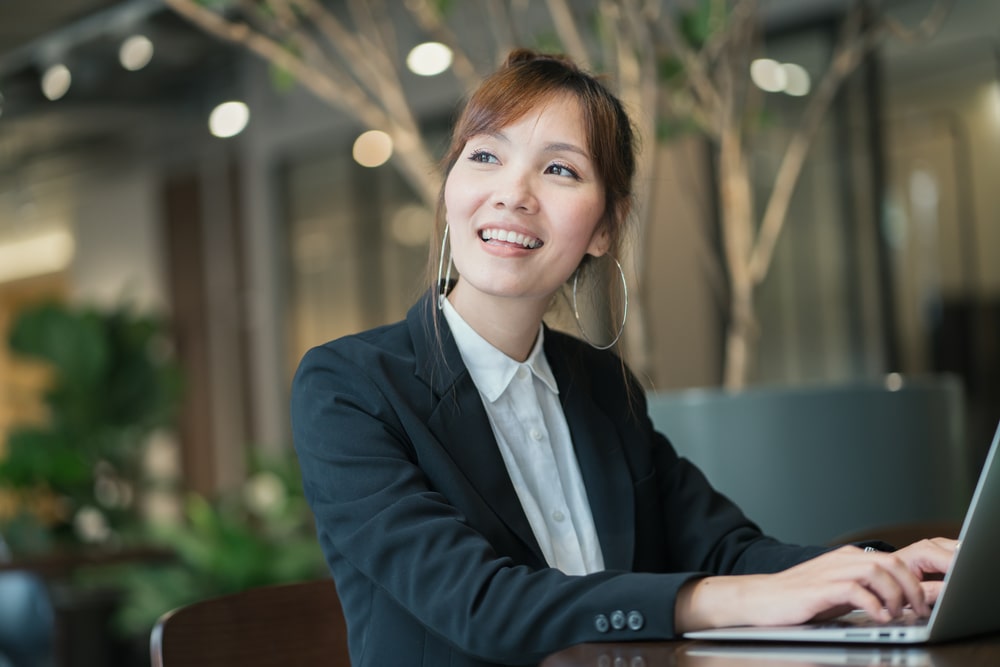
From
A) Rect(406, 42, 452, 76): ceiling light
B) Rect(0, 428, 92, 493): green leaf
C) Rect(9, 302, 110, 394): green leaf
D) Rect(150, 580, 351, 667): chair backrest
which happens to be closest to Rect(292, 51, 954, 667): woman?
Rect(150, 580, 351, 667): chair backrest

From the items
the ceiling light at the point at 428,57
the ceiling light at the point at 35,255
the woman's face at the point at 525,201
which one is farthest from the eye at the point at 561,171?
the ceiling light at the point at 35,255

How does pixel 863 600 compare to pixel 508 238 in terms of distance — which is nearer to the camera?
pixel 863 600

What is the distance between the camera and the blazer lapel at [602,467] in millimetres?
1500

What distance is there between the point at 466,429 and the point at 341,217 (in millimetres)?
7508

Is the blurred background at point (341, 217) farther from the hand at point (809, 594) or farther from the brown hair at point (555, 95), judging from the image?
the hand at point (809, 594)

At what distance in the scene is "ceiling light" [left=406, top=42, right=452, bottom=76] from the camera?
18.2ft

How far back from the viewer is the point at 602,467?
1.53 m

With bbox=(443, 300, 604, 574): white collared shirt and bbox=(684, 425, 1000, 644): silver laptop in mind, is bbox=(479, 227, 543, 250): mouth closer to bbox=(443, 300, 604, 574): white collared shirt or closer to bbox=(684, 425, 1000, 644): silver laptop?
bbox=(443, 300, 604, 574): white collared shirt

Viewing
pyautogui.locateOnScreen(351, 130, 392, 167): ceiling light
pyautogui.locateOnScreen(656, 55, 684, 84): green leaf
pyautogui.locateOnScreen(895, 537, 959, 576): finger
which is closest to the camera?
pyautogui.locateOnScreen(895, 537, 959, 576): finger

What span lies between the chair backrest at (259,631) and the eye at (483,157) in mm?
564

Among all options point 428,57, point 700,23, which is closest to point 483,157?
point 700,23

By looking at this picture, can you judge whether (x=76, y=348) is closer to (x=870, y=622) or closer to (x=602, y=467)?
(x=602, y=467)

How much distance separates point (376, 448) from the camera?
1315 millimetres

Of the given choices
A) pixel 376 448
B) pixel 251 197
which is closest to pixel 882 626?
pixel 376 448
